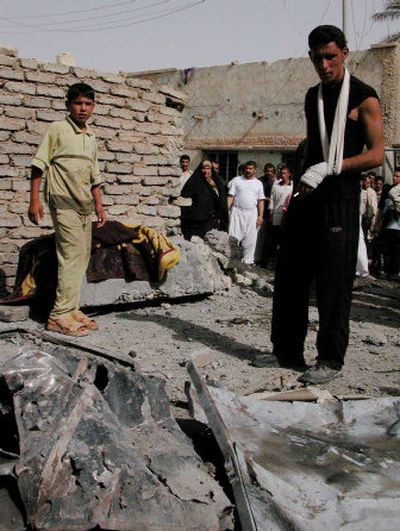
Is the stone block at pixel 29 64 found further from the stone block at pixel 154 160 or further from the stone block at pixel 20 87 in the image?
the stone block at pixel 154 160

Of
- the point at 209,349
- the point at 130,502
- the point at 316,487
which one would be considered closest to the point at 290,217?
the point at 209,349

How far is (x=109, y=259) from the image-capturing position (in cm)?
644

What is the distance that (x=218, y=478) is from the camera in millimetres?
2629

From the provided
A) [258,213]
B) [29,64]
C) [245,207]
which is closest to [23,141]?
[29,64]

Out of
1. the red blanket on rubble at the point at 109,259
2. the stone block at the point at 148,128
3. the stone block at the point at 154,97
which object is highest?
the stone block at the point at 154,97

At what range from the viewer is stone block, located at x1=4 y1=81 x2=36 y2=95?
279 inches

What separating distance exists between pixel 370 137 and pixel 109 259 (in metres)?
3.07

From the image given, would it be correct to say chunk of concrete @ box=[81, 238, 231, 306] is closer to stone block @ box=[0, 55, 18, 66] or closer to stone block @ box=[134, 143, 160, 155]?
stone block @ box=[134, 143, 160, 155]

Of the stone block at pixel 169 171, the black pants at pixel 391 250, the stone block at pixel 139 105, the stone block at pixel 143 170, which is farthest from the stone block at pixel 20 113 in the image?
the black pants at pixel 391 250

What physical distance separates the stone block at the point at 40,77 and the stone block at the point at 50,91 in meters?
0.06

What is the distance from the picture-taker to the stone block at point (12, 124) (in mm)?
6996

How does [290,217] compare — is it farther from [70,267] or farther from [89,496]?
[89,496]

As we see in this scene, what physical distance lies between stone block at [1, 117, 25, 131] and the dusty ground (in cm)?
216

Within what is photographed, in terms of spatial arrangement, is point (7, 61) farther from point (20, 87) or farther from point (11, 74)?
point (20, 87)
